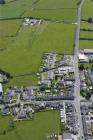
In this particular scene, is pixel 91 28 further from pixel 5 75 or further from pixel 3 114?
pixel 3 114

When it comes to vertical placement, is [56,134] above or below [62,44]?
below

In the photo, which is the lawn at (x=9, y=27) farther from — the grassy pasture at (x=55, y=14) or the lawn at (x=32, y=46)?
the grassy pasture at (x=55, y=14)

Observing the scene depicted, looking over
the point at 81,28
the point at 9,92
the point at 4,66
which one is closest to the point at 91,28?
the point at 81,28

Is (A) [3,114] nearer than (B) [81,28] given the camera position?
Yes

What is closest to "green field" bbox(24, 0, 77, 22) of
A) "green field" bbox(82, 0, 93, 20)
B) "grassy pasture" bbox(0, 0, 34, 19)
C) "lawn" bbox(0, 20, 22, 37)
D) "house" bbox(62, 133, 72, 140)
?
"grassy pasture" bbox(0, 0, 34, 19)

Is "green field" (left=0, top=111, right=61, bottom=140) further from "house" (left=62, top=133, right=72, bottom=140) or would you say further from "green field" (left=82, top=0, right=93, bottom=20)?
"green field" (left=82, top=0, right=93, bottom=20)

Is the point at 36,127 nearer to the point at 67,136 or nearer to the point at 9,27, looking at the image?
the point at 67,136

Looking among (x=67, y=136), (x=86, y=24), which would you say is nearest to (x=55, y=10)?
(x=86, y=24)
